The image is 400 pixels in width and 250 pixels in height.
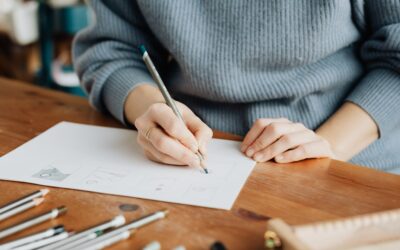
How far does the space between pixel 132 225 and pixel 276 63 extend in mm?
409

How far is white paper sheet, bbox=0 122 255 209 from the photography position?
0.57 m

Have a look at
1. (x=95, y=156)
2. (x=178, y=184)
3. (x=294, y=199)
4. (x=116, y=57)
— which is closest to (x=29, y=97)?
(x=116, y=57)

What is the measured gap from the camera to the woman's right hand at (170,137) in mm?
616

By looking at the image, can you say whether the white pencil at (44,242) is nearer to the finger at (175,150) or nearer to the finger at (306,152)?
the finger at (175,150)

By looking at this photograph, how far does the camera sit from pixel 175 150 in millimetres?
614

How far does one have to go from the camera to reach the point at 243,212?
0.52 meters

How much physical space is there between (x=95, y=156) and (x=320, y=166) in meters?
0.29

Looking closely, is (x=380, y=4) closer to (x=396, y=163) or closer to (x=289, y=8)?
(x=289, y=8)

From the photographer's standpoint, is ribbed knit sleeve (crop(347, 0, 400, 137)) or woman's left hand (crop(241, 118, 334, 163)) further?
ribbed knit sleeve (crop(347, 0, 400, 137))

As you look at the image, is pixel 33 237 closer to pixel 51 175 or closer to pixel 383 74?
pixel 51 175

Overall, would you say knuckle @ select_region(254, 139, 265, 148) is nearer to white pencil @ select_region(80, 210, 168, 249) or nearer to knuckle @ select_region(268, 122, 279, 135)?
knuckle @ select_region(268, 122, 279, 135)

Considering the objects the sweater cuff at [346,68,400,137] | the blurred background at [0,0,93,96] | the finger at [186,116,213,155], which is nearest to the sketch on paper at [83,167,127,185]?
the finger at [186,116,213,155]

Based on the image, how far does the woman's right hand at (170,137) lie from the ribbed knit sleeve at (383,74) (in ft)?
0.96

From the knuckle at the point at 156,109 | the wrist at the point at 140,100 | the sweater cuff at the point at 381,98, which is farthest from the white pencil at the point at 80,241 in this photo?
the sweater cuff at the point at 381,98
